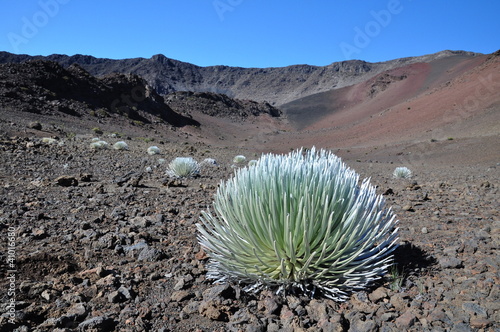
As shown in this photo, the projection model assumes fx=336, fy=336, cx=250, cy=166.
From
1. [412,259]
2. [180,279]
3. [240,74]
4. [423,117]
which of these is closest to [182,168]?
[180,279]

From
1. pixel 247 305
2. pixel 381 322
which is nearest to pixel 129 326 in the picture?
pixel 247 305

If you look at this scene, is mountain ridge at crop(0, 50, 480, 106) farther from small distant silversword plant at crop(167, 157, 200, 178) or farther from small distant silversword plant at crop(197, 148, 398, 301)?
small distant silversword plant at crop(197, 148, 398, 301)

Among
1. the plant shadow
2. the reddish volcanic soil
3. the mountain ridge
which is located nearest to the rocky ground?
the plant shadow

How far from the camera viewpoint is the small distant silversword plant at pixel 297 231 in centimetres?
149

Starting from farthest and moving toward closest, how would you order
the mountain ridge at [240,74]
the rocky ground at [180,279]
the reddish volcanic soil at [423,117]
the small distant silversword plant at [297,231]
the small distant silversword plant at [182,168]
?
the mountain ridge at [240,74], the reddish volcanic soil at [423,117], the small distant silversword plant at [182,168], the small distant silversword plant at [297,231], the rocky ground at [180,279]

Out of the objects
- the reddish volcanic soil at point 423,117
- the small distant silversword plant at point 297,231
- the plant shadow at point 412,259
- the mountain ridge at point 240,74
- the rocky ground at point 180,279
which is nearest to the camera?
the rocky ground at point 180,279

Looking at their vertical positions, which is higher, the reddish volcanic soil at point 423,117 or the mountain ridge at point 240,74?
the mountain ridge at point 240,74

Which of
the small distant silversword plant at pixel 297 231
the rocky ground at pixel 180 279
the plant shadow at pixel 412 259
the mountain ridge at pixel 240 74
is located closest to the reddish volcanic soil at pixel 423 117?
the rocky ground at pixel 180 279

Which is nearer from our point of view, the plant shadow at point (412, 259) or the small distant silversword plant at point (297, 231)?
the small distant silversword plant at point (297, 231)

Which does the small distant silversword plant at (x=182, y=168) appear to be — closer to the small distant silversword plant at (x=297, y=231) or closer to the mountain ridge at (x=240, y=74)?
the small distant silversword plant at (x=297, y=231)

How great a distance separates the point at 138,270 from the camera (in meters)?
1.93

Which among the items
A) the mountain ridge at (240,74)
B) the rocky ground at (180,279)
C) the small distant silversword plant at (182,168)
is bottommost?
the rocky ground at (180,279)

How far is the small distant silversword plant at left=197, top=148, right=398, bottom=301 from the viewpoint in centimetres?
149

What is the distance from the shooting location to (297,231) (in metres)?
1.51
